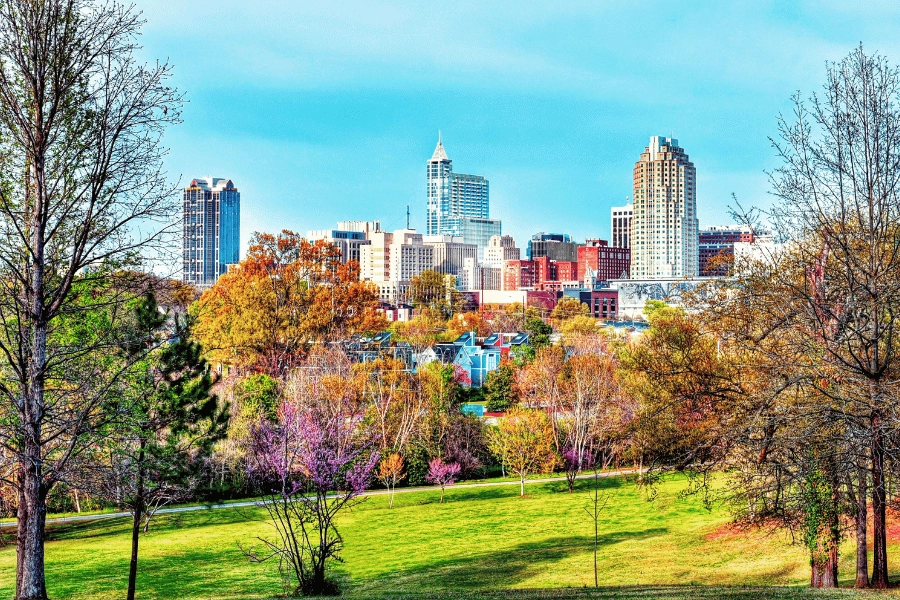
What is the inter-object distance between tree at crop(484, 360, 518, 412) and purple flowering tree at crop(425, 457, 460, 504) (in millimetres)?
13194

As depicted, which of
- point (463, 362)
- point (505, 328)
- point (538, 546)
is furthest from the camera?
point (505, 328)

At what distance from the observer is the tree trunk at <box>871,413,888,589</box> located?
12.5 metres

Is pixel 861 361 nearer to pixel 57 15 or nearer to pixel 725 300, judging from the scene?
pixel 725 300

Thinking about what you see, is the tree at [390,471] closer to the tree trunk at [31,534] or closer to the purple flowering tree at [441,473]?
the purple flowering tree at [441,473]

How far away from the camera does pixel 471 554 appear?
90.0 ft

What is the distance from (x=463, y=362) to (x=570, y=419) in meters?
23.3

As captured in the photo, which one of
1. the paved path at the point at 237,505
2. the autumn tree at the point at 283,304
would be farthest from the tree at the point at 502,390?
the paved path at the point at 237,505

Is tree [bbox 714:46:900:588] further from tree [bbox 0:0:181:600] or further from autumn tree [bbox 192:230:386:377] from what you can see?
autumn tree [bbox 192:230:386:377]

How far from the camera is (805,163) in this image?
14023mm

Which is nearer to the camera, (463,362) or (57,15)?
(57,15)

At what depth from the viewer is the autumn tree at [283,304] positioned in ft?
165

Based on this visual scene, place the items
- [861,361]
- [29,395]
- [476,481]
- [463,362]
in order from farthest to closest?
[463,362] < [476,481] < [861,361] < [29,395]

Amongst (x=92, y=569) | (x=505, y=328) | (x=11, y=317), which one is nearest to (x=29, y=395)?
(x=11, y=317)

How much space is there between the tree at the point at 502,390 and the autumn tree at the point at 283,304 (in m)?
8.46
